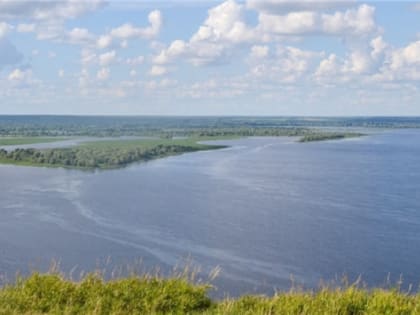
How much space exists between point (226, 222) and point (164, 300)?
17.4m

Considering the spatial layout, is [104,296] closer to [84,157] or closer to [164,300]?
[164,300]

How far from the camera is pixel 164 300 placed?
19.4 ft

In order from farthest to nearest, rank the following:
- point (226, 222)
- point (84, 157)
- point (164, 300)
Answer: point (84, 157) < point (226, 222) < point (164, 300)

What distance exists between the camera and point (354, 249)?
19.4 metres

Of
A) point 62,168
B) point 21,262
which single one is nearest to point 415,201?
point 21,262

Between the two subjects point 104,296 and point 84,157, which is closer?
point 104,296

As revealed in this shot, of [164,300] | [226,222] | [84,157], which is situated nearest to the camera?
[164,300]

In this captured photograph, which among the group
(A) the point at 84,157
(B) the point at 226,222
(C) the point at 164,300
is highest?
(C) the point at 164,300

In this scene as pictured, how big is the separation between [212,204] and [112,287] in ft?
66.7

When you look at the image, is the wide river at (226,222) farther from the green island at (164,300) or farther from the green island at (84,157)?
the green island at (164,300)

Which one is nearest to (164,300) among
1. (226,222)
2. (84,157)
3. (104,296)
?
(104,296)

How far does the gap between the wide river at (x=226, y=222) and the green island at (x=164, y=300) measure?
9.67 ft

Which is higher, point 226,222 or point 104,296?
point 104,296

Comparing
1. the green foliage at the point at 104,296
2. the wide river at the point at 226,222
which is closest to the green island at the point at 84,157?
the wide river at the point at 226,222
